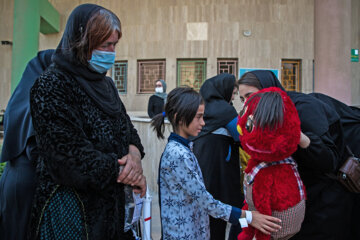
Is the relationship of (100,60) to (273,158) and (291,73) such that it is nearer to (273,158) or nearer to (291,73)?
(273,158)

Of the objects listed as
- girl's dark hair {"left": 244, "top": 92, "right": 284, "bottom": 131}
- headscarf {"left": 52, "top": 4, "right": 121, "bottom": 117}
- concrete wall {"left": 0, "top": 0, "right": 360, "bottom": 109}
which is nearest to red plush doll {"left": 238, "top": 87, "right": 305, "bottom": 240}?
girl's dark hair {"left": 244, "top": 92, "right": 284, "bottom": 131}

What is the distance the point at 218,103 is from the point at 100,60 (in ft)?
4.48

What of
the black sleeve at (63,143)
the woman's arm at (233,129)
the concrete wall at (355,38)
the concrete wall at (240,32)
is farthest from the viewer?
the concrete wall at (355,38)

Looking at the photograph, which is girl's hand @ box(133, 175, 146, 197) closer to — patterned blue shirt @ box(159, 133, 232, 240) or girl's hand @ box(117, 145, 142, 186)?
girl's hand @ box(117, 145, 142, 186)

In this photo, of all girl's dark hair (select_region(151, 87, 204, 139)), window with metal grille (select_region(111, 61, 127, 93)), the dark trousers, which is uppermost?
window with metal grille (select_region(111, 61, 127, 93))

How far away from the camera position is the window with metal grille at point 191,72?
9.65 meters

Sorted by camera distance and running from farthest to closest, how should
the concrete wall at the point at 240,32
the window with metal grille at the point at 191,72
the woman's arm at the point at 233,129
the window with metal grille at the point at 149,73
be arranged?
the window with metal grille at the point at 149,73 < the window with metal grille at the point at 191,72 < the concrete wall at the point at 240,32 < the woman's arm at the point at 233,129

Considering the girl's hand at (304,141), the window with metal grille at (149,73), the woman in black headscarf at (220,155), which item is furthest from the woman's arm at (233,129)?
the window with metal grille at (149,73)

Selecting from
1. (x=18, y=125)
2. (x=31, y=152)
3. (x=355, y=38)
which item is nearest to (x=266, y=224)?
(x=31, y=152)

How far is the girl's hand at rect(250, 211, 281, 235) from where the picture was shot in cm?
143

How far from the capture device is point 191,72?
9711mm

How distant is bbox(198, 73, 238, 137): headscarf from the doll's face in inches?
37.8

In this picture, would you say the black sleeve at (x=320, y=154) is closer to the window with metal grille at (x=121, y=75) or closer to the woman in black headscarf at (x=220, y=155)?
the woman in black headscarf at (x=220, y=155)

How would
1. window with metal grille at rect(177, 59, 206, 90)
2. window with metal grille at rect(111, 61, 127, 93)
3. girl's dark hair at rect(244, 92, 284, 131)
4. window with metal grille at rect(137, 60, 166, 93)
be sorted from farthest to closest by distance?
window with metal grille at rect(111, 61, 127, 93), window with metal grille at rect(137, 60, 166, 93), window with metal grille at rect(177, 59, 206, 90), girl's dark hair at rect(244, 92, 284, 131)
